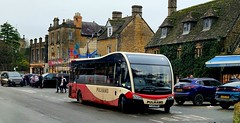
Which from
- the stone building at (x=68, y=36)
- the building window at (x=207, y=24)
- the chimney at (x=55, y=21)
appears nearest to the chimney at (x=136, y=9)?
the stone building at (x=68, y=36)

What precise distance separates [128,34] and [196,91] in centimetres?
3283

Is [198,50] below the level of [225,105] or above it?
above

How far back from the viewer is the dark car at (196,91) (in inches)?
918

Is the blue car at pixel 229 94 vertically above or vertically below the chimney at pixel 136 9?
below

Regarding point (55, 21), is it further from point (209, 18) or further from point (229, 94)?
point (229, 94)

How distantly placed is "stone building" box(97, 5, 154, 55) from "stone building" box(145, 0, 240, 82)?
30.2ft

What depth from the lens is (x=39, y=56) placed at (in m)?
86.2


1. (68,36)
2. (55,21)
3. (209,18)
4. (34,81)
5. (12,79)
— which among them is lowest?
(34,81)

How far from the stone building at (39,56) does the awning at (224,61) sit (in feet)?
174

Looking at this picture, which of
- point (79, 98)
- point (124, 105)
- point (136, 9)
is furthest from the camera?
point (136, 9)

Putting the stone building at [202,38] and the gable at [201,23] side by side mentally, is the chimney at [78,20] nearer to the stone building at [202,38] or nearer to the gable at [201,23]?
the gable at [201,23]

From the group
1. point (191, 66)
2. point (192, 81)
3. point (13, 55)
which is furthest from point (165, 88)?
point (13, 55)

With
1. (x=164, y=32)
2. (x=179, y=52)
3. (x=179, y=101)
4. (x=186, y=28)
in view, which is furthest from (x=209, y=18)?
(x=179, y=101)

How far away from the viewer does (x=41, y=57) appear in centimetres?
8525
